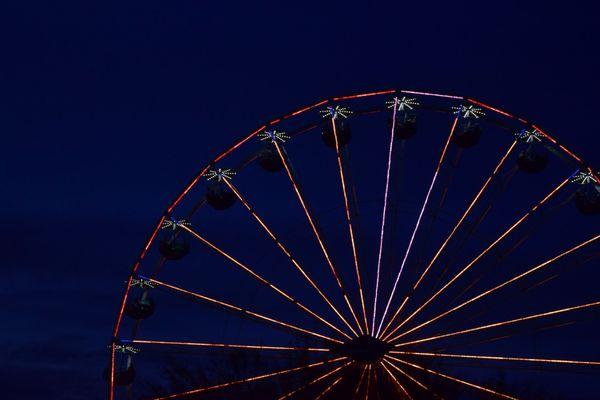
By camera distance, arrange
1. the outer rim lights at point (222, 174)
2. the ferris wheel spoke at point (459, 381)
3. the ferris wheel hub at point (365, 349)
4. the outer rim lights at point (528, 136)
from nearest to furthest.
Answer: the ferris wheel spoke at point (459, 381)
the ferris wheel hub at point (365, 349)
the outer rim lights at point (528, 136)
the outer rim lights at point (222, 174)

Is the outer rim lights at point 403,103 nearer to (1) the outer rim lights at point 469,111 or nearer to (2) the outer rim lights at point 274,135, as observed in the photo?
(1) the outer rim lights at point 469,111

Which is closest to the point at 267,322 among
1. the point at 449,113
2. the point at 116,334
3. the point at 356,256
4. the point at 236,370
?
the point at 356,256

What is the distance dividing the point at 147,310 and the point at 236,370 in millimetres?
14456

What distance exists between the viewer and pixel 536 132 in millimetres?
17719

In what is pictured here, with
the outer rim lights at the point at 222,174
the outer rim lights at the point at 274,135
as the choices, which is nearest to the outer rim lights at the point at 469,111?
the outer rim lights at the point at 274,135

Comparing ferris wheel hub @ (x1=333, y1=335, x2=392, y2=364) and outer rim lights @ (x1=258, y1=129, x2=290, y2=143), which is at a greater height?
outer rim lights @ (x1=258, y1=129, x2=290, y2=143)

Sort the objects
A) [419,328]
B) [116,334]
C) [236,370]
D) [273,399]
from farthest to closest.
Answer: [236,370] → [273,399] → [116,334] → [419,328]

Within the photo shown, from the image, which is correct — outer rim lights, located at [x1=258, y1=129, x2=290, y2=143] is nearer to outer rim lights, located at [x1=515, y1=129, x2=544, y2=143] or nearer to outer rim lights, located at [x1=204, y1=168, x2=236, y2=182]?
outer rim lights, located at [x1=204, y1=168, x2=236, y2=182]

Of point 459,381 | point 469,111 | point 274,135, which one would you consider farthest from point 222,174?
point 459,381

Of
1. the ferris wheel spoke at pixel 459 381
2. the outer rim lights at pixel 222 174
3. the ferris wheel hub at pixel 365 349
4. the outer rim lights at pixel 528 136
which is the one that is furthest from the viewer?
the outer rim lights at pixel 222 174

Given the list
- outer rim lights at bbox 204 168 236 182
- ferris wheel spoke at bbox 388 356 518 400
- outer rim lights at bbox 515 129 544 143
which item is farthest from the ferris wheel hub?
outer rim lights at bbox 515 129 544 143

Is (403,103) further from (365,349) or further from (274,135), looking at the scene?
(365,349)

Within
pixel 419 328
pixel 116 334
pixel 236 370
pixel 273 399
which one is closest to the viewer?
pixel 419 328

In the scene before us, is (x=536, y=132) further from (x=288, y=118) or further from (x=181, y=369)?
(x=181, y=369)
